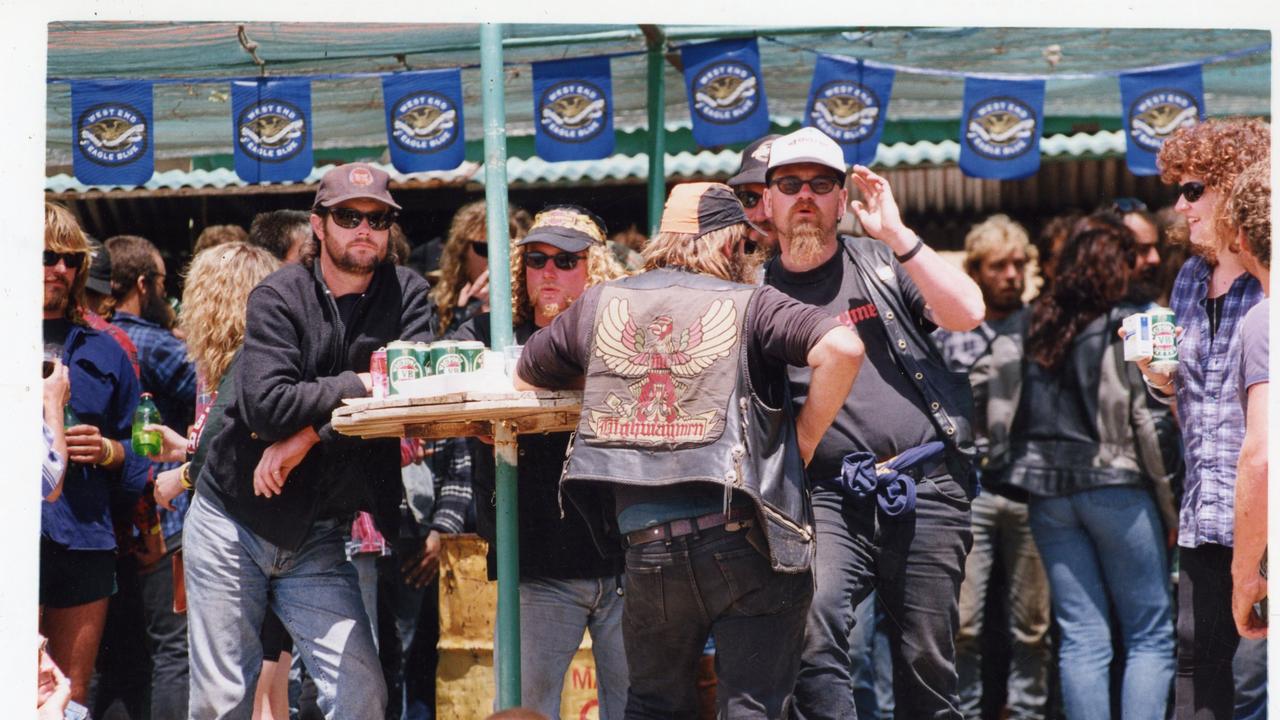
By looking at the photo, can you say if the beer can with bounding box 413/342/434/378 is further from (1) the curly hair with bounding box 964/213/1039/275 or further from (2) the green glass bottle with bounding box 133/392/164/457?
(1) the curly hair with bounding box 964/213/1039/275

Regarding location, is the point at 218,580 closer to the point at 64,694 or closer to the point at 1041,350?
the point at 64,694

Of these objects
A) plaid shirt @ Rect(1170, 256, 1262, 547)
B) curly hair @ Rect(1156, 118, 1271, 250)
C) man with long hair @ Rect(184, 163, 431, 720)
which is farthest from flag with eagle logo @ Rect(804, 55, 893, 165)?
man with long hair @ Rect(184, 163, 431, 720)

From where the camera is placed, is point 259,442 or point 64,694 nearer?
point 64,694

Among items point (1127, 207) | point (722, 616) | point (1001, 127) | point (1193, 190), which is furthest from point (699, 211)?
point (1001, 127)

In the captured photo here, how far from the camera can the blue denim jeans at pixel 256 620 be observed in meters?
4.82

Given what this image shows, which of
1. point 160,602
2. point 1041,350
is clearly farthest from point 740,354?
point 160,602

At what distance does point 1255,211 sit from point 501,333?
2.26 metres

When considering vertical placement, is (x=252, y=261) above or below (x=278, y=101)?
below

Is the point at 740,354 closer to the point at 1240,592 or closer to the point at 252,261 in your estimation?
the point at 1240,592

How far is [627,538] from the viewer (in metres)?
4.17

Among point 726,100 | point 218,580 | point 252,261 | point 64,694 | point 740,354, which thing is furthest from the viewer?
point 726,100

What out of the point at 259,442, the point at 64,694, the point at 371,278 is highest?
the point at 371,278

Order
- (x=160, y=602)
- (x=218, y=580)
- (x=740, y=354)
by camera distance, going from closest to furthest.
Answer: (x=740, y=354) < (x=218, y=580) < (x=160, y=602)

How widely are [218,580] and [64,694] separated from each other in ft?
2.10
